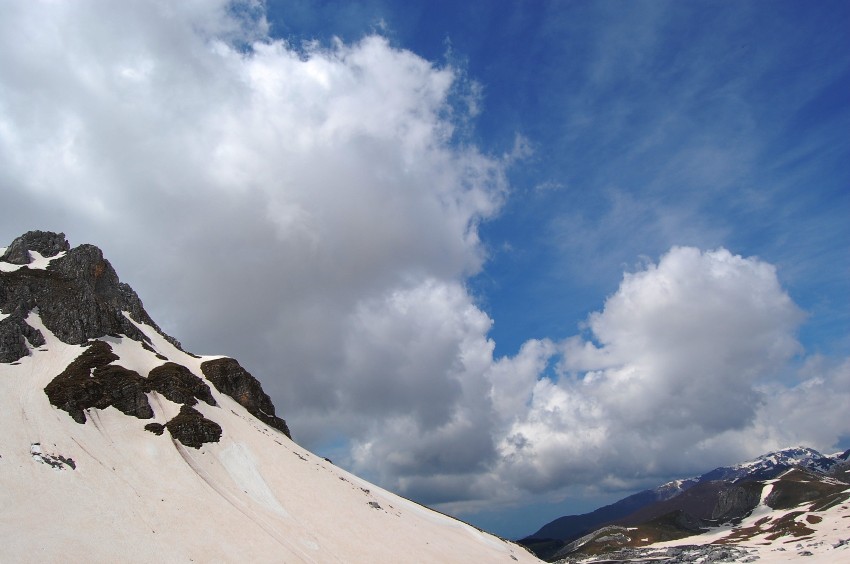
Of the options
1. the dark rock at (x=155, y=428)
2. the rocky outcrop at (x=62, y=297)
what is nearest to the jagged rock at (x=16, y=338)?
the rocky outcrop at (x=62, y=297)

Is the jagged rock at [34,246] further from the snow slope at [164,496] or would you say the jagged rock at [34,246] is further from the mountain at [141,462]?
the snow slope at [164,496]

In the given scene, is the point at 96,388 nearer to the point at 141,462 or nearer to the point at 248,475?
the point at 141,462

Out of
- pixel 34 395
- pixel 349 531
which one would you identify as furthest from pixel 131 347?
pixel 349 531

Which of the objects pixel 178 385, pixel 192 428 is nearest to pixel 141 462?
pixel 192 428

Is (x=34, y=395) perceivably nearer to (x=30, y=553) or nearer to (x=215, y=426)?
(x=215, y=426)

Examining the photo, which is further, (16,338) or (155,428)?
(16,338)

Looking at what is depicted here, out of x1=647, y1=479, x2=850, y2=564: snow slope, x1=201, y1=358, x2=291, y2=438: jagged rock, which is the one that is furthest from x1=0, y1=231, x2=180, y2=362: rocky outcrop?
x1=647, y1=479, x2=850, y2=564: snow slope

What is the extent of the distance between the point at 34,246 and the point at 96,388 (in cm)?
5848

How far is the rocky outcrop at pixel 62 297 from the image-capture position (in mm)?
86812

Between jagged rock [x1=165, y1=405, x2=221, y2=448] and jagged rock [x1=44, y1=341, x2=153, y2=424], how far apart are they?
15.1 ft

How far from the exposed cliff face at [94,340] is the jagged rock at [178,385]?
6.3 inches

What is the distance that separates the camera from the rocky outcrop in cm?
8681

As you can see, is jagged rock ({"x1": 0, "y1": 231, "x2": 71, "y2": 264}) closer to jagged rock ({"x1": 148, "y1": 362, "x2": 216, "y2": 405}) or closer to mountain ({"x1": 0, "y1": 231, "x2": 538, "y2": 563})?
mountain ({"x1": 0, "y1": 231, "x2": 538, "y2": 563})

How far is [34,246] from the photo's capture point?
11600cm
